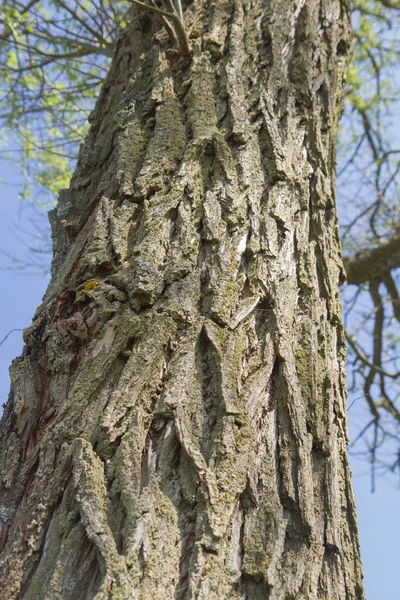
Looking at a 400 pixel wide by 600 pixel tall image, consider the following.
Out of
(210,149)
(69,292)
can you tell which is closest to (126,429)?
(69,292)

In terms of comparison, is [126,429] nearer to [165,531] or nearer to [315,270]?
[165,531]

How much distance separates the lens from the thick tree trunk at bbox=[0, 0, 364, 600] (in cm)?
97

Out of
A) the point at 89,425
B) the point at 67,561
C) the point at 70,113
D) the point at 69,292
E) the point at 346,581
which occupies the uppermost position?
the point at 70,113

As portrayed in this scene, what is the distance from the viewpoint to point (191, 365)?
1185 mm

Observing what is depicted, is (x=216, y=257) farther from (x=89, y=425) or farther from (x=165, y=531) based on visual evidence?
(x=165, y=531)

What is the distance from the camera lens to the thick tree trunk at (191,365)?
97 centimetres

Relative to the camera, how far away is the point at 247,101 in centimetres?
178

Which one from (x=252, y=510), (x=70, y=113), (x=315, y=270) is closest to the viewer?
(x=252, y=510)

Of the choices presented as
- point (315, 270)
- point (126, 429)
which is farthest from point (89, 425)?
point (315, 270)

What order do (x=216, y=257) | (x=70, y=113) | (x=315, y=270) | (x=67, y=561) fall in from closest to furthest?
1. (x=67, y=561)
2. (x=216, y=257)
3. (x=315, y=270)
4. (x=70, y=113)

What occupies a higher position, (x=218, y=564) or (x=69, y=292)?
(x=69, y=292)

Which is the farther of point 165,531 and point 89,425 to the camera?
point 89,425

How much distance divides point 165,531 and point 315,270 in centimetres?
88

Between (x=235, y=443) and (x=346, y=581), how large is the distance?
0.36 m
